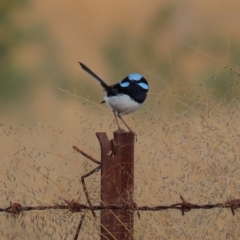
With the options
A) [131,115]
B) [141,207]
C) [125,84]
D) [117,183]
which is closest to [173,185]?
[141,207]

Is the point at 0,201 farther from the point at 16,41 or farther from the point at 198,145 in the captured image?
the point at 16,41

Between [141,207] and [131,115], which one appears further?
[131,115]

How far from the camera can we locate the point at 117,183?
4246 millimetres

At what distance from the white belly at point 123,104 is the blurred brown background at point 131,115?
176 millimetres

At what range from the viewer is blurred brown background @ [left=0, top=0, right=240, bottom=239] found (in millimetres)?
4738

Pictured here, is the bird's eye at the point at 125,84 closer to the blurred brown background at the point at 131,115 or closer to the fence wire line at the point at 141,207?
the blurred brown background at the point at 131,115

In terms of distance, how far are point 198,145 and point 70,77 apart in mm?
11568

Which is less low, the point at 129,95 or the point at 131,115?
the point at 131,115

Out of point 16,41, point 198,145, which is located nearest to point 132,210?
point 198,145

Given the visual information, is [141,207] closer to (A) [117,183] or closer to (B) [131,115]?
(A) [117,183]

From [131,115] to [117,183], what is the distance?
4322 millimetres

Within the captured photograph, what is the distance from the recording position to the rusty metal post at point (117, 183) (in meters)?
4.24

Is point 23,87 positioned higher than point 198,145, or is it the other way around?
point 23,87

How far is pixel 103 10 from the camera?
19438 mm
